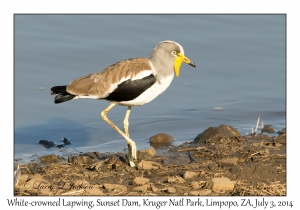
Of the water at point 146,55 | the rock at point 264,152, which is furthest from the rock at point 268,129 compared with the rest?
the rock at point 264,152

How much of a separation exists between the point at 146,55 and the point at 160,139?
125 inches

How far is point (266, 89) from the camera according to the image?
1277 cm

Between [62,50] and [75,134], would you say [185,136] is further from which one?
[62,50]

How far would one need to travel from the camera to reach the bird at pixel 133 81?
28.0 ft

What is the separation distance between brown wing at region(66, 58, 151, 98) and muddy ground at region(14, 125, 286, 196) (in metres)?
1.04

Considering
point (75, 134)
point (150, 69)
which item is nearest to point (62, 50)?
point (75, 134)

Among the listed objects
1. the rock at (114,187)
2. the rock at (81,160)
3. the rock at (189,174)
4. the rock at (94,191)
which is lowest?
the rock at (94,191)

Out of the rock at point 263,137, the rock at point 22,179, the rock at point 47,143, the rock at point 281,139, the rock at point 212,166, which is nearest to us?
the rock at point 22,179

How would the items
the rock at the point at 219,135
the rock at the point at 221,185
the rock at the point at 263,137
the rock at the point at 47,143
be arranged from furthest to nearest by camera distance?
the rock at the point at 47,143, the rock at the point at 263,137, the rock at the point at 219,135, the rock at the point at 221,185

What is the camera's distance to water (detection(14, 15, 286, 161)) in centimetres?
1109

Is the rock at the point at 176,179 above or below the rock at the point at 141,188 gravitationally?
above

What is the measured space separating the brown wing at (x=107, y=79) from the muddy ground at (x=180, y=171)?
1.04m

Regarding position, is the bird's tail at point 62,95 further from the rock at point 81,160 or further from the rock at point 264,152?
the rock at point 264,152

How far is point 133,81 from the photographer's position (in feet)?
28.0
